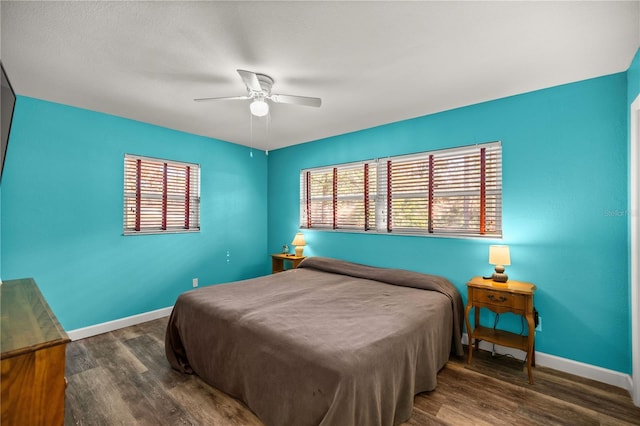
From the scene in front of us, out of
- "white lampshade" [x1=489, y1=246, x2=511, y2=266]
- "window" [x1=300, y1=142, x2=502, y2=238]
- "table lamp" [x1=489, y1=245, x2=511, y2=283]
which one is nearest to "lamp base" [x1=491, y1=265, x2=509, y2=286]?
"table lamp" [x1=489, y1=245, x2=511, y2=283]

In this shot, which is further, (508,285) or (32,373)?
(508,285)

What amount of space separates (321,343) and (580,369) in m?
2.35

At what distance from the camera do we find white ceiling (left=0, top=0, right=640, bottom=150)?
162cm

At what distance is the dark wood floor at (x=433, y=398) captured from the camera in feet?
6.12

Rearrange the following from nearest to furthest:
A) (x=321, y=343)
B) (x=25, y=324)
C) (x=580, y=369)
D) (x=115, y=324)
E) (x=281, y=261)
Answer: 1. (x=25, y=324)
2. (x=321, y=343)
3. (x=580, y=369)
4. (x=115, y=324)
5. (x=281, y=261)

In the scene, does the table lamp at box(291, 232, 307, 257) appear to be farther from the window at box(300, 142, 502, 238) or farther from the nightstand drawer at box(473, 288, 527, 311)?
the nightstand drawer at box(473, 288, 527, 311)

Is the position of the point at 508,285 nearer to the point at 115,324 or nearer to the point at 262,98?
the point at 262,98

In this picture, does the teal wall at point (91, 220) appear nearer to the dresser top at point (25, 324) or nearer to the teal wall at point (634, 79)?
the dresser top at point (25, 324)

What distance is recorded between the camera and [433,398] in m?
2.07

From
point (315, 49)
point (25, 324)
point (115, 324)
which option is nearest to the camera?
point (25, 324)

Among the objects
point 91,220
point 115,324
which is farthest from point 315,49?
point 115,324

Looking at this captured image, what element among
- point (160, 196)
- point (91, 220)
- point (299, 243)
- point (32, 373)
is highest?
point (160, 196)

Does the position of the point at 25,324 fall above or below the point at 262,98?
below

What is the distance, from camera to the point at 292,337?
1729 millimetres
